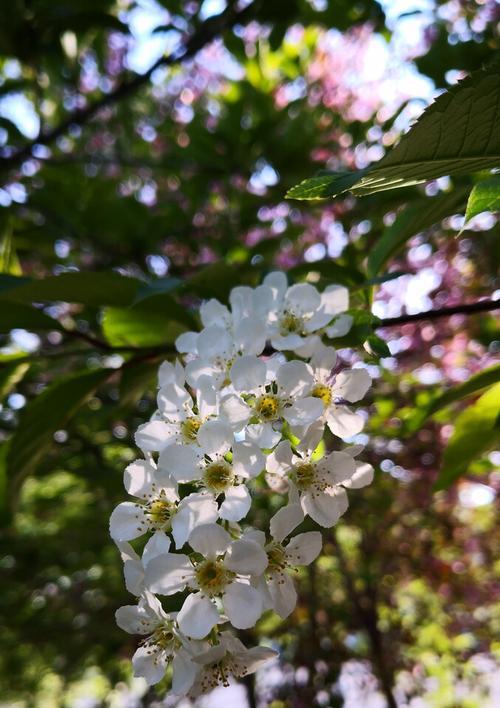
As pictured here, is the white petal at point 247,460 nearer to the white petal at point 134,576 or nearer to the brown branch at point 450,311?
the white petal at point 134,576

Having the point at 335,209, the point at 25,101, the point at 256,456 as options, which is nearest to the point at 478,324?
the point at 335,209

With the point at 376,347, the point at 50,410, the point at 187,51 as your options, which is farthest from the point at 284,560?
the point at 187,51

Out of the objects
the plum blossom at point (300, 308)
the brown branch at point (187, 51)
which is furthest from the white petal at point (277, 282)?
the brown branch at point (187, 51)

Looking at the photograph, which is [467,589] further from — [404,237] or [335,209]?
[404,237]

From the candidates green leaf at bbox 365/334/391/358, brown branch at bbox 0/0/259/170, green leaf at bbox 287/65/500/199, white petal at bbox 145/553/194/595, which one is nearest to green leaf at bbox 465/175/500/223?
green leaf at bbox 287/65/500/199

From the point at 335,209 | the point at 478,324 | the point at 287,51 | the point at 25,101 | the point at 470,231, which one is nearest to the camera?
the point at 470,231
